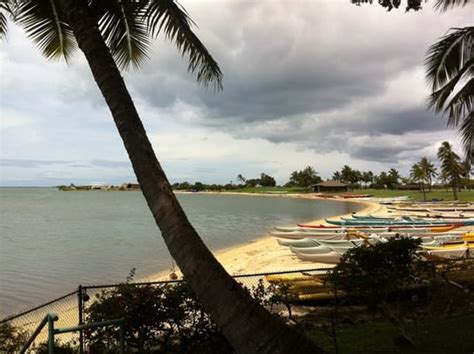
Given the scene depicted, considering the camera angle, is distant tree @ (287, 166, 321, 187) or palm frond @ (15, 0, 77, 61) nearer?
palm frond @ (15, 0, 77, 61)

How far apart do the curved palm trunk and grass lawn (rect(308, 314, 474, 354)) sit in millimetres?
3467

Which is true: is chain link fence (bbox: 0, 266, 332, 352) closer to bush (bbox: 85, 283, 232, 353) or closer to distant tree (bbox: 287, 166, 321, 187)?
bush (bbox: 85, 283, 232, 353)

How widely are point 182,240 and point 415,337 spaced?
5002 mm

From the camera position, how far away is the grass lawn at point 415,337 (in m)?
6.34

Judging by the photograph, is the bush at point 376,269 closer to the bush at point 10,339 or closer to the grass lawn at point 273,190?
the bush at point 10,339

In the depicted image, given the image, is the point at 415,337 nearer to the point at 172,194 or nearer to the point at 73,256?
the point at 172,194

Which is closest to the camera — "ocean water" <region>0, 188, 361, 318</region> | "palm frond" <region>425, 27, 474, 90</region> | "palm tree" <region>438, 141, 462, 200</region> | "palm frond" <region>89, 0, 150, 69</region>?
"palm frond" <region>89, 0, 150, 69</region>

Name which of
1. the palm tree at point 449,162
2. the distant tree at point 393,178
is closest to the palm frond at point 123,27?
the palm tree at point 449,162

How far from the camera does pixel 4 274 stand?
2236 centimetres

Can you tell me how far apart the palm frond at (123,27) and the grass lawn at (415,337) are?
5530 millimetres

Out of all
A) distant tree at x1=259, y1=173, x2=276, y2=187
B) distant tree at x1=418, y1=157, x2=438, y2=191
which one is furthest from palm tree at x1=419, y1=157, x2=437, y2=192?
distant tree at x1=259, y1=173, x2=276, y2=187

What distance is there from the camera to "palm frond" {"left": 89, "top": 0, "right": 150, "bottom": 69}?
5272 mm

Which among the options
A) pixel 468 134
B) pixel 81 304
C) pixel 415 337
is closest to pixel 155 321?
pixel 81 304

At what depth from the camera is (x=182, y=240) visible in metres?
3.81
